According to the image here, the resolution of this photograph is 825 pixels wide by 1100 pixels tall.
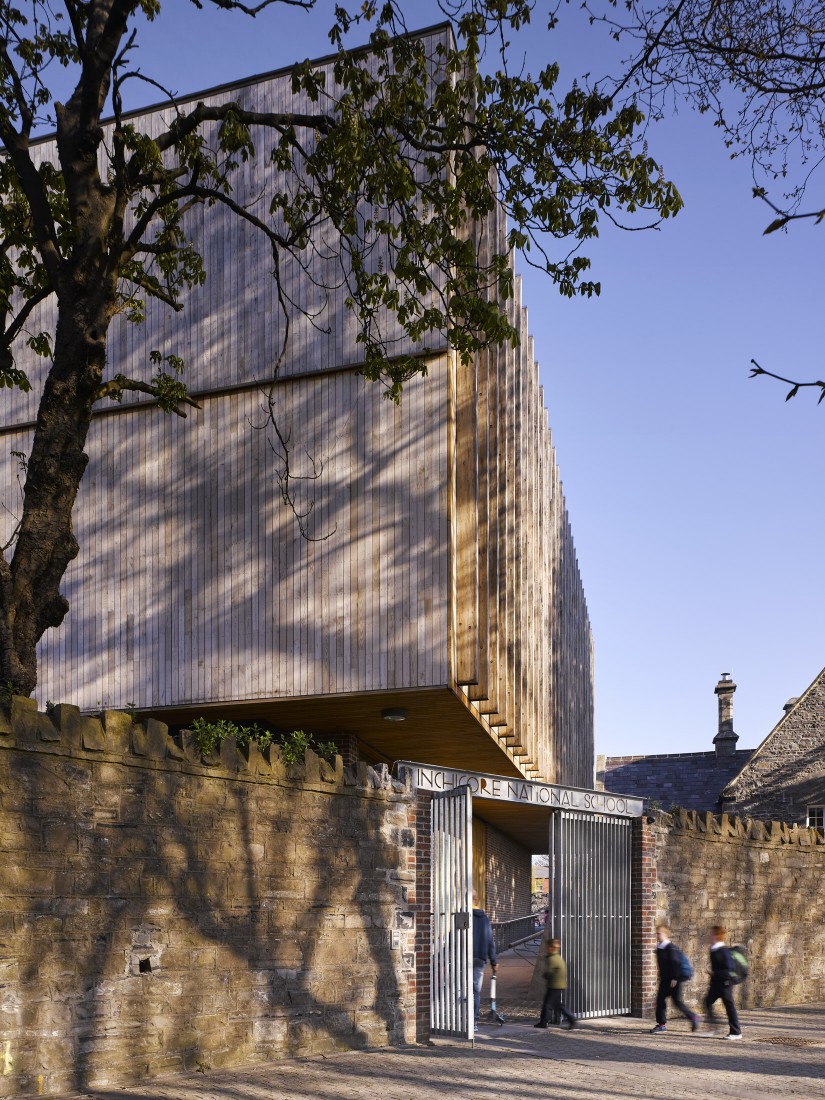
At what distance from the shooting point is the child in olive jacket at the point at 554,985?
48.0 feet

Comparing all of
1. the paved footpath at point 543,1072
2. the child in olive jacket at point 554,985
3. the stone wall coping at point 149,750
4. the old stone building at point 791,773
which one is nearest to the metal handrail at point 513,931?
the old stone building at point 791,773

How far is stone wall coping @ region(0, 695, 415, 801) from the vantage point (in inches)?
349

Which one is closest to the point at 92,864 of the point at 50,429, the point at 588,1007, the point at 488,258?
the point at 50,429

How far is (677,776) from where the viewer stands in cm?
4225

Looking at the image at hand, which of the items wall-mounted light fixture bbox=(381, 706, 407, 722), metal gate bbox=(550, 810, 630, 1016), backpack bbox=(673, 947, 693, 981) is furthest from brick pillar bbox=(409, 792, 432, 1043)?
wall-mounted light fixture bbox=(381, 706, 407, 722)

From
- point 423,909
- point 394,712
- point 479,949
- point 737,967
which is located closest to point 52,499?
point 423,909

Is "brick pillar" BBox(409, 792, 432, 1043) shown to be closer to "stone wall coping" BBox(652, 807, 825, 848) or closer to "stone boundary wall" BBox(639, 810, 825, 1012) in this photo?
"stone boundary wall" BBox(639, 810, 825, 1012)

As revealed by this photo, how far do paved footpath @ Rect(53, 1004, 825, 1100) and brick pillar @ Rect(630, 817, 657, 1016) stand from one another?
1.74 meters

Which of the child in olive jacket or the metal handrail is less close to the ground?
the child in olive jacket

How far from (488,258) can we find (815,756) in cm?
1914

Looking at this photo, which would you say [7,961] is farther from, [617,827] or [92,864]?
[617,827]

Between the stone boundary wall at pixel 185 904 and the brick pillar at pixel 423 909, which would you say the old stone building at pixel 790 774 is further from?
the stone boundary wall at pixel 185 904

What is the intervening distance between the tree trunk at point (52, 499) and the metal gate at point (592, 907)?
7.75 metres

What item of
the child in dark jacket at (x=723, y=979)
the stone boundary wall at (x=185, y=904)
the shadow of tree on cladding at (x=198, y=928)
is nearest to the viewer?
the stone boundary wall at (x=185, y=904)
